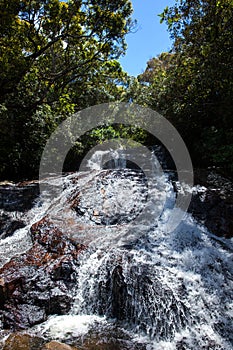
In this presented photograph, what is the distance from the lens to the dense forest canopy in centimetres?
809

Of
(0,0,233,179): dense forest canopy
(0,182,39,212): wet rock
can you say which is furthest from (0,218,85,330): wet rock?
(0,0,233,179): dense forest canopy

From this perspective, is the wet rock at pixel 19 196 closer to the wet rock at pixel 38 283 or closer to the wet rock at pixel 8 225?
the wet rock at pixel 8 225

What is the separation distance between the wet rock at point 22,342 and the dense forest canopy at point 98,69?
6693mm

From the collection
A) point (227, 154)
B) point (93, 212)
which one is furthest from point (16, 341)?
point (227, 154)

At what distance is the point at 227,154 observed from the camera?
8070 mm

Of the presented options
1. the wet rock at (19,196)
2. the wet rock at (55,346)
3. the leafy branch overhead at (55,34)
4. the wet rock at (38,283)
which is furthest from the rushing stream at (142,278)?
the leafy branch overhead at (55,34)

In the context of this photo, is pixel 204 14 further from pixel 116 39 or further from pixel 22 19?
pixel 22 19

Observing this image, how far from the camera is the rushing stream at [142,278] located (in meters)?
3.77

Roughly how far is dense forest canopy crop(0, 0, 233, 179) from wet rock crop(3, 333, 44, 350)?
22.0 feet

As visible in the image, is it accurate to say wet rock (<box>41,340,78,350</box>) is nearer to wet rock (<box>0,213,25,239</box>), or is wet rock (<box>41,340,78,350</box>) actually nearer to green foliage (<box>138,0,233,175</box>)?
wet rock (<box>0,213,25,239</box>)

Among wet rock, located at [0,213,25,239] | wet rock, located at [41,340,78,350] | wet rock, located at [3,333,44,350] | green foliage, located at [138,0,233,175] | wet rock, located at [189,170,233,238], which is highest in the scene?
green foliage, located at [138,0,233,175]

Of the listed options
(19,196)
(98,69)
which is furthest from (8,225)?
(98,69)

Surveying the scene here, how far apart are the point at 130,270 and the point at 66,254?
133 centimetres

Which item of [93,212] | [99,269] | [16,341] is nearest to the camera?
[16,341]
